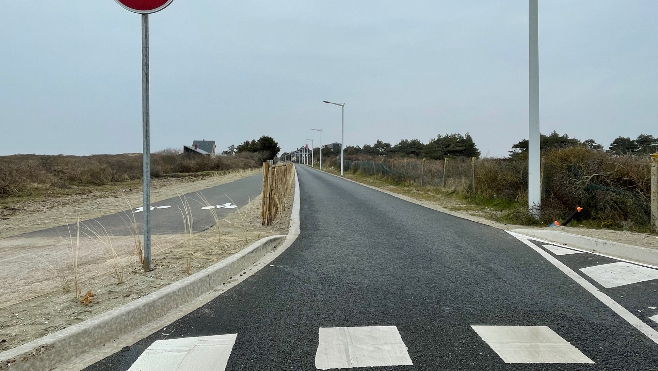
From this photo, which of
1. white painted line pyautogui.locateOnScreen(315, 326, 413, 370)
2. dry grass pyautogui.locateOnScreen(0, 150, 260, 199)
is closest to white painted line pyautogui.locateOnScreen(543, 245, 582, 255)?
white painted line pyautogui.locateOnScreen(315, 326, 413, 370)

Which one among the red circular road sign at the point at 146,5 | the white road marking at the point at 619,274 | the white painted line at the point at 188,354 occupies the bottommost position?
the white painted line at the point at 188,354

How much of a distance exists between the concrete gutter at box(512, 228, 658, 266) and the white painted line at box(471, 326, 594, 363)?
12.9ft

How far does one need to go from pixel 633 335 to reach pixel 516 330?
2.92ft

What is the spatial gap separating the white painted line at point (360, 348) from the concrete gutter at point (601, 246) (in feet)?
16.1

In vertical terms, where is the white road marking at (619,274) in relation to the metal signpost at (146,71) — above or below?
below

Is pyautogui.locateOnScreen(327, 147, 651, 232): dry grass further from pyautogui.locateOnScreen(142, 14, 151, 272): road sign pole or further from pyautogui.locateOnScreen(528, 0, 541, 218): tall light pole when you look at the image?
pyautogui.locateOnScreen(142, 14, 151, 272): road sign pole

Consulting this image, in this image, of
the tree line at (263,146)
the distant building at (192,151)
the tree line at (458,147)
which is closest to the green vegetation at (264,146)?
the tree line at (263,146)

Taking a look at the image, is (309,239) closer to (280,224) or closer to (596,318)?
(280,224)

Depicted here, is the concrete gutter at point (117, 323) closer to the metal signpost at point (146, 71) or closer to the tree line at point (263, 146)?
the metal signpost at point (146, 71)

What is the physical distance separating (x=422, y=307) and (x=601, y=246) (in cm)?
462

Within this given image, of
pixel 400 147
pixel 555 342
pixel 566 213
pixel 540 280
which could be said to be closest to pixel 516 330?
pixel 555 342

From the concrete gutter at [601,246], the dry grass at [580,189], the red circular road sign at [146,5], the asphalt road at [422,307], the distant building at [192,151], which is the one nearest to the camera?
the asphalt road at [422,307]

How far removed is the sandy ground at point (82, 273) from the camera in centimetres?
385

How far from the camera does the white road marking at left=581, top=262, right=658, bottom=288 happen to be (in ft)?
18.1
